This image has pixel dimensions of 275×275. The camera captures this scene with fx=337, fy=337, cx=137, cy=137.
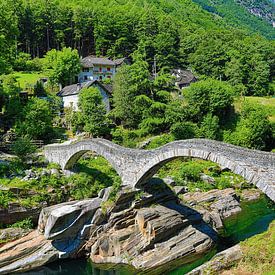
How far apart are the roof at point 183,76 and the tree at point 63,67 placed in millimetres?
19742

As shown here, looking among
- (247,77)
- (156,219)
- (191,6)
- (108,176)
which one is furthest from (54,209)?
(191,6)

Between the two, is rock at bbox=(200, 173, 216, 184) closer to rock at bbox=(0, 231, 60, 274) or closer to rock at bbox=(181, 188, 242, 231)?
rock at bbox=(181, 188, 242, 231)

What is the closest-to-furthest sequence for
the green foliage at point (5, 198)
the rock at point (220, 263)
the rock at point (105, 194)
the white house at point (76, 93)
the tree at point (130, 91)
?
the rock at point (220, 263) → the rock at point (105, 194) → the green foliage at point (5, 198) → the tree at point (130, 91) → the white house at point (76, 93)

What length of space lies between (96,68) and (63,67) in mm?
10742

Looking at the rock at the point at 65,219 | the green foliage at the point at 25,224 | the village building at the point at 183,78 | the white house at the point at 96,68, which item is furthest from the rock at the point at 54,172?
the village building at the point at 183,78

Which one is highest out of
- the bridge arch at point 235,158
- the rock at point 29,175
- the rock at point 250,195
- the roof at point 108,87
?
the bridge arch at point 235,158

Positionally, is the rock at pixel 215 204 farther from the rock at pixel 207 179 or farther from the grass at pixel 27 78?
the grass at pixel 27 78

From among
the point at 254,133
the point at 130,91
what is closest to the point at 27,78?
the point at 130,91

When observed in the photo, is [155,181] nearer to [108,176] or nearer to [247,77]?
[108,176]

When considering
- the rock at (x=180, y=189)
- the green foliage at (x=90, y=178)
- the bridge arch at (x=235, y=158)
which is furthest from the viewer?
the rock at (x=180, y=189)

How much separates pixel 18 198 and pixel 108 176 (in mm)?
10009

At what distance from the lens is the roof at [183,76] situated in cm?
6522

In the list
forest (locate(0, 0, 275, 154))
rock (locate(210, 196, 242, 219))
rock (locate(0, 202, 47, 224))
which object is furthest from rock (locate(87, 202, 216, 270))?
forest (locate(0, 0, 275, 154))

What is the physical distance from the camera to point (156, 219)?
25688 mm
